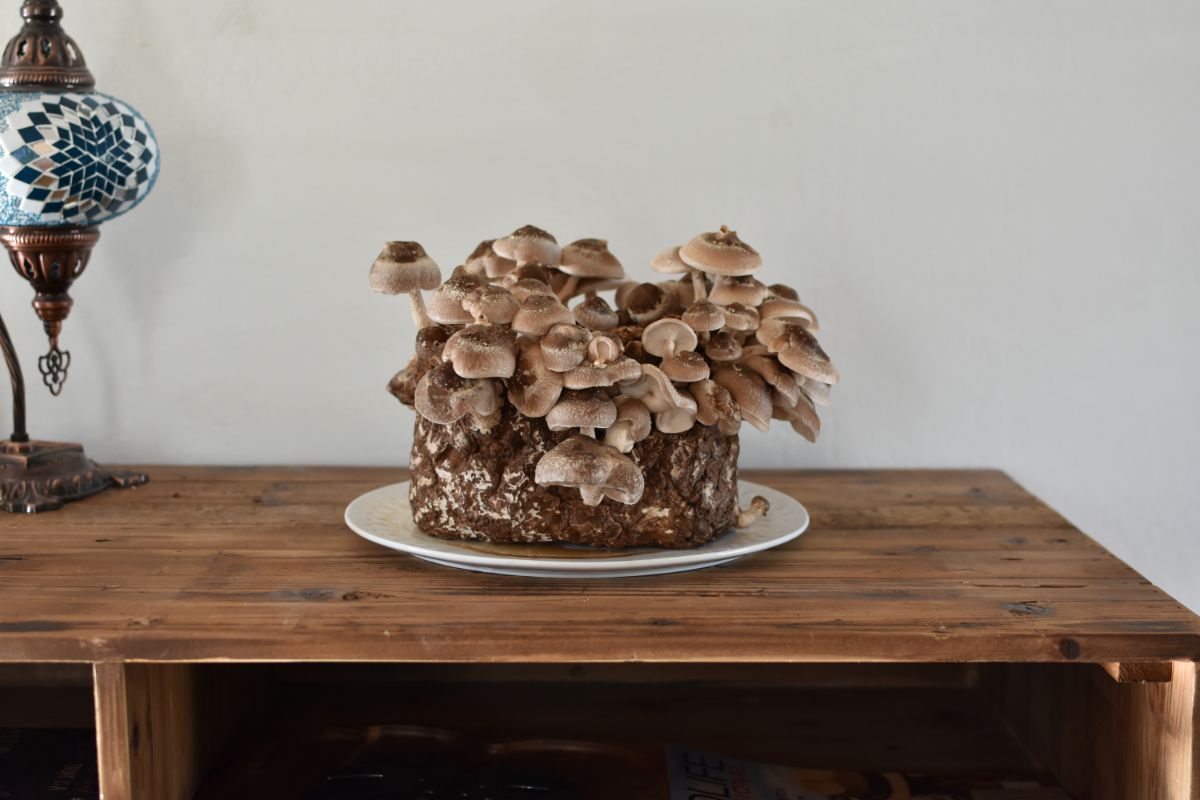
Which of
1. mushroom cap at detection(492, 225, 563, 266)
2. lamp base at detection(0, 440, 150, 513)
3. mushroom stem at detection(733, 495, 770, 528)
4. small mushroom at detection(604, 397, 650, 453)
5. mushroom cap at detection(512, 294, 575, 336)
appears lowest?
mushroom stem at detection(733, 495, 770, 528)

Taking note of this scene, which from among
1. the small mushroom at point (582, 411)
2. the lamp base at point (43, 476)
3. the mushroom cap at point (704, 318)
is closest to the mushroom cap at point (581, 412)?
the small mushroom at point (582, 411)

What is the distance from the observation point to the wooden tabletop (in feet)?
2.65

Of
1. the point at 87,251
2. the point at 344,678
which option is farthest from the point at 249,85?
the point at 344,678

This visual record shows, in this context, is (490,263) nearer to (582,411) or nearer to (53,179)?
(582,411)

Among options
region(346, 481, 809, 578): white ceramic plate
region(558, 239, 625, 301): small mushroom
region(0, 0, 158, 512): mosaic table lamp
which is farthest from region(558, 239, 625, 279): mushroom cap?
region(0, 0, 158, 512): mosaic table lamp

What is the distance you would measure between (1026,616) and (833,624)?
0.52 ft

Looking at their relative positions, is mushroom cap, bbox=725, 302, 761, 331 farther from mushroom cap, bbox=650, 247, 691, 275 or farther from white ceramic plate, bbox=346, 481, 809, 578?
white ceramic plate, bbox=346, 481, 809, 578

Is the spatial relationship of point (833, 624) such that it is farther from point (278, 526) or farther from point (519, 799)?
point (278, 526)

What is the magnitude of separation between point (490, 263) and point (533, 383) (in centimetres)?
18

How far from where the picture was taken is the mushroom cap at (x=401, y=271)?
0.97m

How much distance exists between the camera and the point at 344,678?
133 centimetres

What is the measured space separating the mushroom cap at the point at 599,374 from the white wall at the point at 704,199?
1.57 ft

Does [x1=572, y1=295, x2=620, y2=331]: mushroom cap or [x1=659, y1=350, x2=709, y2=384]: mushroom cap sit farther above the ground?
[x1=572, y1=295, x2=620, y2=331]: mushroom cap

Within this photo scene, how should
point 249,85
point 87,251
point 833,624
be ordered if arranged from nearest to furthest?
point 833,624 < point 87,251 < point 249,85
